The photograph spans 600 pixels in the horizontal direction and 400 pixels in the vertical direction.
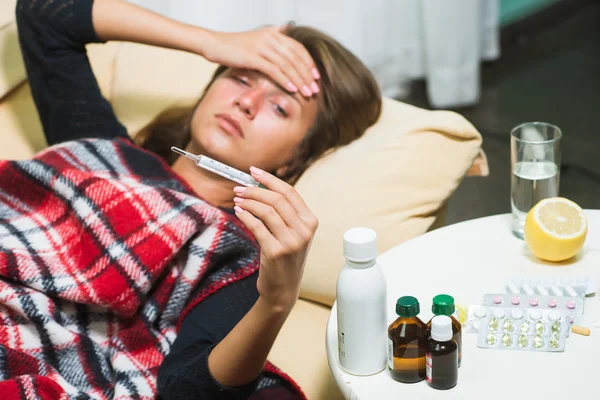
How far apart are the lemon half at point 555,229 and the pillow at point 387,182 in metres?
0.29

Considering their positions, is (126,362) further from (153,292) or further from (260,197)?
(260,197)

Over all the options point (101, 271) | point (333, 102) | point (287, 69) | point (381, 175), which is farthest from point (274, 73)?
point (101, 271)

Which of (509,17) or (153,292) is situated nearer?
(153,292)

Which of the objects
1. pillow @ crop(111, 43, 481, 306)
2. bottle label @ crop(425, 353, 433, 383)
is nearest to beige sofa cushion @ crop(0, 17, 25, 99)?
pillow @ crop(111, 43, 481, 306)

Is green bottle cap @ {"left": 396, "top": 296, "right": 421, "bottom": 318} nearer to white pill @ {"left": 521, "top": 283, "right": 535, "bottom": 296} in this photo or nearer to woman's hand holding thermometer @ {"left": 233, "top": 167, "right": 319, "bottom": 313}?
woman's hand holding thermometer @ {"left": 233, "top": 167, "right": 319, "bottom": 313}

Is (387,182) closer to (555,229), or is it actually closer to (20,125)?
(555,229)

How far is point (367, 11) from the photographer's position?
9.50 ft

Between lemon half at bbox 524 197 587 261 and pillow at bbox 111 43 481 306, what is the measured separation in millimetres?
291

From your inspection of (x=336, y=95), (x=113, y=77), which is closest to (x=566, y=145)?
(x=336, y=95)

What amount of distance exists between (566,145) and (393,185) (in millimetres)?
1483

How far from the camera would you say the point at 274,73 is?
4.87 feet

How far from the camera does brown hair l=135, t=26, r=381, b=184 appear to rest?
5.07 feet

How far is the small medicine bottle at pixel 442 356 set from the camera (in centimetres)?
A: 89

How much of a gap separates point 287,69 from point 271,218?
0.67 metres
